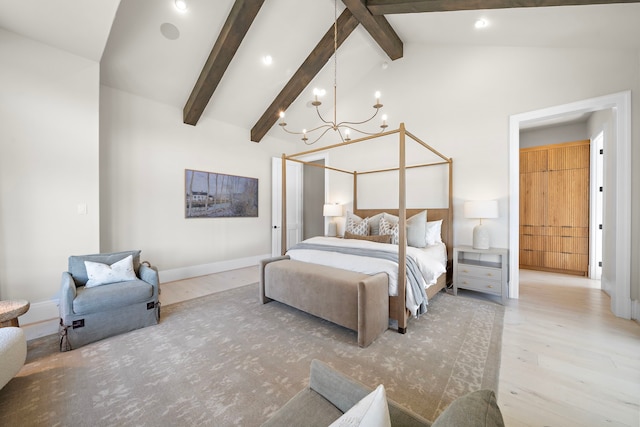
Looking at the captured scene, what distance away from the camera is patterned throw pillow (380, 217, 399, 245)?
3541 mm

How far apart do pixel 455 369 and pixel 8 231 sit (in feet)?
14.6

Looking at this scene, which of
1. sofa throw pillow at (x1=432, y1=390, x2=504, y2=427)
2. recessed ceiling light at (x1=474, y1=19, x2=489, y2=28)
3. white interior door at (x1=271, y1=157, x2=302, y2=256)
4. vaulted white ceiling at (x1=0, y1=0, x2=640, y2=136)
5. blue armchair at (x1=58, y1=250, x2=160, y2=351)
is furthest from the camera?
white interior door at (x1=271, y1=157, x2=302, y2=256)

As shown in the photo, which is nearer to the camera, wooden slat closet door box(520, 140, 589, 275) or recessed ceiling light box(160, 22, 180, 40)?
recessed ceiling light box(160, 22, 180, 40)

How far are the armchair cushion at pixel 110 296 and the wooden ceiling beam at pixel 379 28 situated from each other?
13.3 ft

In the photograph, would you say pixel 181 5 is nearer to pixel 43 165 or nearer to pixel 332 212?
pixel 43 165

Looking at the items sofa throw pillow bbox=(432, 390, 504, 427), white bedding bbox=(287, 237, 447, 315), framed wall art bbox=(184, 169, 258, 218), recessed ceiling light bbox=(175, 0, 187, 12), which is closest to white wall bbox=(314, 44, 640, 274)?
white bedding bbox=(287, 237, 447, 315)

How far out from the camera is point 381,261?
2572mm

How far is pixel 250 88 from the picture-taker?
4.35 m

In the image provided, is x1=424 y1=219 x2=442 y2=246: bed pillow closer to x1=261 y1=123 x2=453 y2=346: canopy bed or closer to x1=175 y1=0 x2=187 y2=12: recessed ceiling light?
x1=261 y1=123 x2=453 y2=346: canopy bed

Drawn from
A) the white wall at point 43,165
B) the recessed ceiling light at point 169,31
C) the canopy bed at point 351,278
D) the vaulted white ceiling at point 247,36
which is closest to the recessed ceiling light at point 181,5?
the vaulted white ceiling at point 247,36

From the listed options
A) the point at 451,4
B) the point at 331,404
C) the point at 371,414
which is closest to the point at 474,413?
the point at 371,414

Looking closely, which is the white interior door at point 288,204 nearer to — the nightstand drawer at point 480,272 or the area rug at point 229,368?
the area rug at point 229,368

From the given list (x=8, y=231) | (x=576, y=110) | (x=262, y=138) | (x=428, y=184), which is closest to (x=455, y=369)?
(x=428, y=184)

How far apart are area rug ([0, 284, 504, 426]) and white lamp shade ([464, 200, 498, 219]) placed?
1.23 meters
